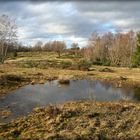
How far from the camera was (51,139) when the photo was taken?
16.5 metres

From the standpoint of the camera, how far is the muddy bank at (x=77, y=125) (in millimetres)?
17281

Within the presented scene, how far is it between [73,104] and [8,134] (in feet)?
33.1

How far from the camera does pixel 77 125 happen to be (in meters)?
19.0

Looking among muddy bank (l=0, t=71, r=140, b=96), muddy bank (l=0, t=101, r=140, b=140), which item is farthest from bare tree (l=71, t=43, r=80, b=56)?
muddy bank (l=0, t=101, r=140, b=140)

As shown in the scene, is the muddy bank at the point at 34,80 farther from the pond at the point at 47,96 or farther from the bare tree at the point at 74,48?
the bare tree at the point at 74,48

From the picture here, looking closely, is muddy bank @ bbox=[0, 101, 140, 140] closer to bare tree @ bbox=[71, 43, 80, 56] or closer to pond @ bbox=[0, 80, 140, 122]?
pond @ bbox=[0, 80, 140, 122]

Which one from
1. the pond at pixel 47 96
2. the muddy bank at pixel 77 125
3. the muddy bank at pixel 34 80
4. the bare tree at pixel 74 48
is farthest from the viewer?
the bare tree at pixel 74 48

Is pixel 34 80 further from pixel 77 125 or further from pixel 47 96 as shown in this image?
pixel 77 125

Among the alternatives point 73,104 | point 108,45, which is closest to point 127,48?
point 108,45

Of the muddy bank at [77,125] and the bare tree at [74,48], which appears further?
the bare tree at [74,48]

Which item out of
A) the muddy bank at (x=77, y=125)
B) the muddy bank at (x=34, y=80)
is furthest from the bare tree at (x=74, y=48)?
the muddy bank at (x=77, y=125)

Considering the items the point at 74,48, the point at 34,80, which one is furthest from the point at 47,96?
the point at 74,48

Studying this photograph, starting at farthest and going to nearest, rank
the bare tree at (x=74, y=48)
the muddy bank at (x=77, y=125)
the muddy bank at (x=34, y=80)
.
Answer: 1. the bare tree at (x=74, y=48)
2. the muddy bank at (x=34, y=80)
3. the muddy bank at (x=77, y=125)

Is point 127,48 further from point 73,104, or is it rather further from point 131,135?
point 131,135
